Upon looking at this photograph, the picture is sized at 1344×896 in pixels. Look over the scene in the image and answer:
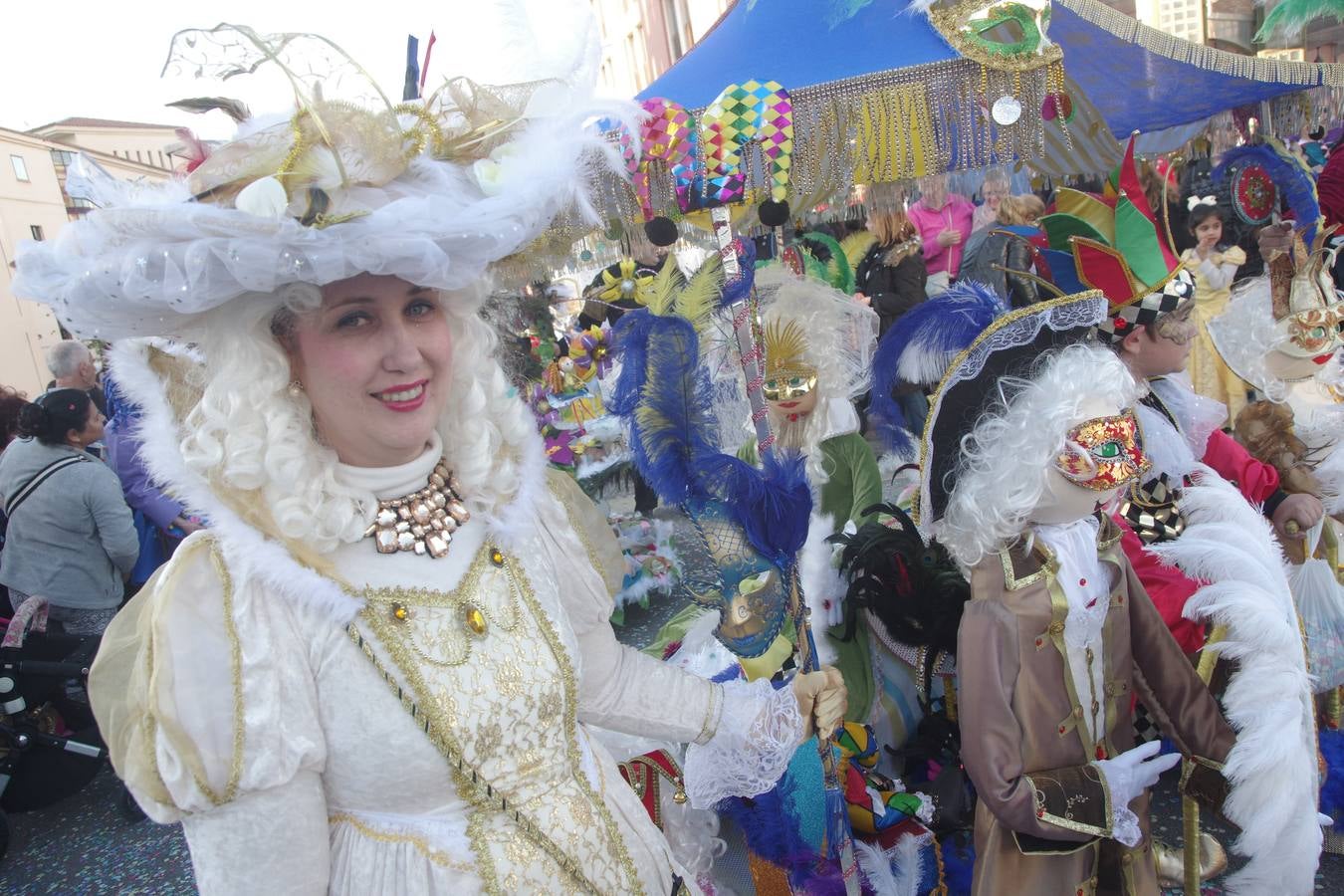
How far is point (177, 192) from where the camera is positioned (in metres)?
1.19

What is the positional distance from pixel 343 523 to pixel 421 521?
0.44ft

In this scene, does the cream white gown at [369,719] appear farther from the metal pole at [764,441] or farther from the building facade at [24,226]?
the building facade at [24,226]

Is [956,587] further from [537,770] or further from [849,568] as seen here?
[537,770]

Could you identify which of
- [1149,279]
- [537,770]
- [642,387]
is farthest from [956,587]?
[537,770]

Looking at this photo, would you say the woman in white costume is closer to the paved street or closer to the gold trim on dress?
the gold trim on dress

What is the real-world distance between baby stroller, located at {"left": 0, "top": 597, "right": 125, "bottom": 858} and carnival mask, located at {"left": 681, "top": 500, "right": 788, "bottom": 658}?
10.0 feet

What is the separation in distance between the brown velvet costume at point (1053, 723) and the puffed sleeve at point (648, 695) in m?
0.48

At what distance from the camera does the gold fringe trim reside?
3986mm

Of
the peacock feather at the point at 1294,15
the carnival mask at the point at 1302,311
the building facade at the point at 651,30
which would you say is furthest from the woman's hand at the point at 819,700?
the building facade at the point at 651,30

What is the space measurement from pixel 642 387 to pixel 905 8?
220cm

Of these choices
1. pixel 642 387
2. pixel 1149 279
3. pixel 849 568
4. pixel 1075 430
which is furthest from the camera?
pixel 849 568

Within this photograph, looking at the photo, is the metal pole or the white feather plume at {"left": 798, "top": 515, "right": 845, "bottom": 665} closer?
the metal pole

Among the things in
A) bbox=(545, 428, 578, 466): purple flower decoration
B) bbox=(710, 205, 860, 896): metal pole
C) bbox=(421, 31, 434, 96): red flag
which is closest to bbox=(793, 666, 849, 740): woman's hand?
bbox=(710, 205, 860, 896): metal pole

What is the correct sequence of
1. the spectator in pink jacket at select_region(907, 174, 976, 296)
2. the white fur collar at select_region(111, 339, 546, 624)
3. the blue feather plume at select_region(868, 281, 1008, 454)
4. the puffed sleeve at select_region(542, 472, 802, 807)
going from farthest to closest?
the spectator in pink jacket at select_region(907, 174, 976, 296) → the blue feather plume at select_region(868, 281, 1008, 454) → the puffed sleeve at select_region(542, 472, 802, 807) → the white fur collar at select_region(111, 339, 546, 624)
